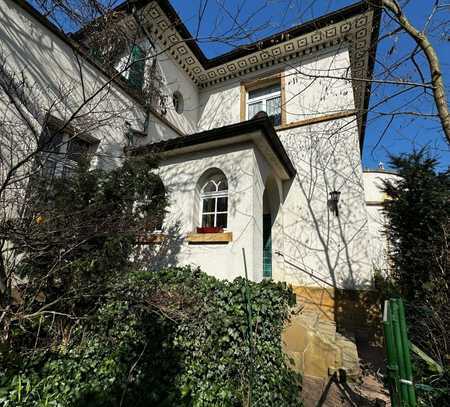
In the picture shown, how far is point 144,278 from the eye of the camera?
3412mm

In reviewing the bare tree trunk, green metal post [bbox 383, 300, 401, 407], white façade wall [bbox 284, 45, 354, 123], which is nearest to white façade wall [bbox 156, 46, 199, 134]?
white façade wall [bbox 284, 45, 354, 123]

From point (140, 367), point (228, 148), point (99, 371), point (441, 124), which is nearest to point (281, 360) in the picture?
point (140, 367)

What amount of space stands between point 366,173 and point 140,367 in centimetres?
1629

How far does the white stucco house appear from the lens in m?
4.44

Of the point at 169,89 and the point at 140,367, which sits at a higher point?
the point at 169,89

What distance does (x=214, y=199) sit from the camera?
5.31 m

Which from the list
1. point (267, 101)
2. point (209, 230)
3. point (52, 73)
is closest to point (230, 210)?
point (209, 230)

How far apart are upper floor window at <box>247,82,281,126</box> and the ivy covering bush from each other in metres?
6.61

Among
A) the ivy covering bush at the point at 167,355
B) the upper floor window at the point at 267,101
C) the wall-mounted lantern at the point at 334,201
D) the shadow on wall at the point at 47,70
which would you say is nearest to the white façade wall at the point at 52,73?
the shadow on wall at the point at 47,70

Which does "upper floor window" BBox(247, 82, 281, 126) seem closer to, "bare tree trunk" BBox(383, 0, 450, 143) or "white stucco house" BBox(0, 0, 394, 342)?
"white stucco house" BBox(0, 0, 394, 342)

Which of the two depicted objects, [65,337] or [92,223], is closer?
[65,337]

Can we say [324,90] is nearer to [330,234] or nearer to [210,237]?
[330,234]

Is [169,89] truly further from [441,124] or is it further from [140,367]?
[140,367]

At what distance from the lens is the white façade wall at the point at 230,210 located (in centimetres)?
445
